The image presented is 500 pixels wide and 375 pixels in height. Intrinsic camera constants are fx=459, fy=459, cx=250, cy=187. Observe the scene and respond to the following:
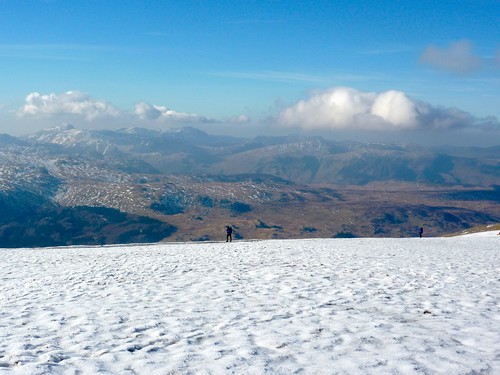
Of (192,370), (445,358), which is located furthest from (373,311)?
(192,370)

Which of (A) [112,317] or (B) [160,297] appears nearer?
(A) [112,317]

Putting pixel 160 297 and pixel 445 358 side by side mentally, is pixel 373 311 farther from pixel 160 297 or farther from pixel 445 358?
pixel 160 297

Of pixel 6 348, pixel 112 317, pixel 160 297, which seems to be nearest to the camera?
pixel 6 348

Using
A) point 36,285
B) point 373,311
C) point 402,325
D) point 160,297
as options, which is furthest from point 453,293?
Result: point 36,285

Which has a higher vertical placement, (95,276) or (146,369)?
(146,369)

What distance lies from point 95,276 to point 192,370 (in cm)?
1606

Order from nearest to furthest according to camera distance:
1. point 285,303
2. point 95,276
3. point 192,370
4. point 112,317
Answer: point 192,370, point 112,317, point 285,303, point 95,276

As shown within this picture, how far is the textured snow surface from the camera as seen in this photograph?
1099 cm

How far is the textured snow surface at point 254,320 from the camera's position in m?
11.0

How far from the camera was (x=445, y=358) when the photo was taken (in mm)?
11117

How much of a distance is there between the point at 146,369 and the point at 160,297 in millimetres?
8347

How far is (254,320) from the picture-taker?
49.1 feet

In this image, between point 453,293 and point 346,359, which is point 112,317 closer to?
point 346,359

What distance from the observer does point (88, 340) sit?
42.6 feet
